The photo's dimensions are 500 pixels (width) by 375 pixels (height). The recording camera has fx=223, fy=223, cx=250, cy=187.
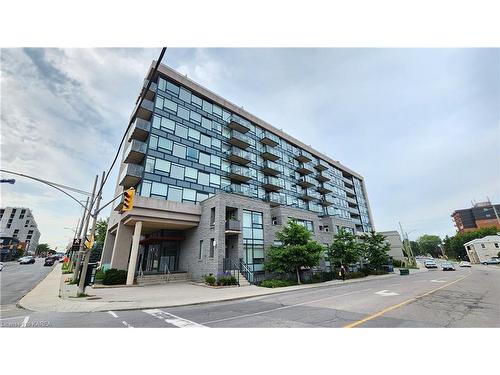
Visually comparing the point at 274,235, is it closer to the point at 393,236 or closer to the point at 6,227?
the point at 393,236

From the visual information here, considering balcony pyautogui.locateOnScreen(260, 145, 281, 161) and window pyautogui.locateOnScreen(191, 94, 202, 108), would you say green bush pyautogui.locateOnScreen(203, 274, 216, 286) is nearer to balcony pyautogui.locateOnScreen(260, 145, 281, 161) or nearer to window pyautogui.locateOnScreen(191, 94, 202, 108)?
window pyautogui.locateOnScreen(191, 94, 202, 108)

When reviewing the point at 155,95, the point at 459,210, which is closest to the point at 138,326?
the point at 155,95

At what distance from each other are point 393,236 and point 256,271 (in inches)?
1827

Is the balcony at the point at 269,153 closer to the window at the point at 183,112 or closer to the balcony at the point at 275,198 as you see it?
the balcony at the point at 275,198

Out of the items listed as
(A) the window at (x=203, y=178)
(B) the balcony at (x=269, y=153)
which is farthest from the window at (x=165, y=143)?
(B) the balcony at (x=269, y=153)

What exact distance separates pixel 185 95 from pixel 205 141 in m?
6.10

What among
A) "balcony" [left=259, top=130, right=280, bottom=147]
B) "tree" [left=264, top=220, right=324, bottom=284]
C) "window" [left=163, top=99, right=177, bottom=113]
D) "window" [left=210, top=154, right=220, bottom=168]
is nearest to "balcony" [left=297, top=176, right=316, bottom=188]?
"balcony" [left=259, top=130, right=280, bottom=147]

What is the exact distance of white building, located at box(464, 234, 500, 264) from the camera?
6022 centimetres

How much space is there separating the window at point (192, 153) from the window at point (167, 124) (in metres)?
2.73

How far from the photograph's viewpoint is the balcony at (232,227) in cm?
2084

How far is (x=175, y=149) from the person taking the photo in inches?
949

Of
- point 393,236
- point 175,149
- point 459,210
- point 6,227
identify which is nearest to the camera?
point 175,149

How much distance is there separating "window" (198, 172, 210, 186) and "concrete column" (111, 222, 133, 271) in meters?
8.73

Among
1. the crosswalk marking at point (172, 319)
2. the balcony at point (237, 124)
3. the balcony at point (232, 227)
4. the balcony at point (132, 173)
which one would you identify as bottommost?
the crosswalk marking at point (172, 319)
